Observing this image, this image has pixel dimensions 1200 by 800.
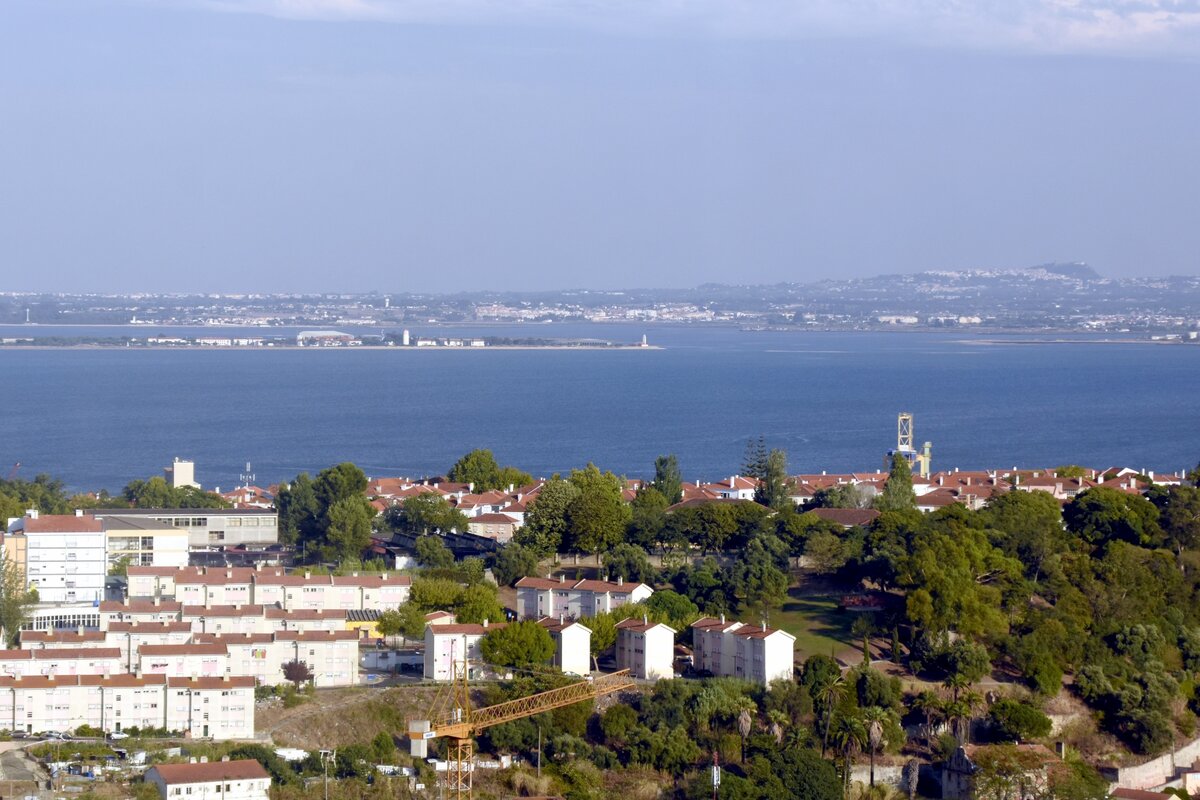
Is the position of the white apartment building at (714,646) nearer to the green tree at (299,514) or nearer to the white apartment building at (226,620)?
the white apartment building at (226,620)

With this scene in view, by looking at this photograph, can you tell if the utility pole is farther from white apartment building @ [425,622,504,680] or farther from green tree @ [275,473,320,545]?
green tree @ [275,473,320,545]

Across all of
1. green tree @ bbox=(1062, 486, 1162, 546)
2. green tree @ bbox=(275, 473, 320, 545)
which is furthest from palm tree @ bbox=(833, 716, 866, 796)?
green tree @ bbox=(275, 473, 320, 545)

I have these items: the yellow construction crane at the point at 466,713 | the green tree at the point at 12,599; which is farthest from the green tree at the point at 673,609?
the green tree at the point at 12,599

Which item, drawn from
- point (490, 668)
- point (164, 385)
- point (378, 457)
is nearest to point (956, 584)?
point (490, 668)

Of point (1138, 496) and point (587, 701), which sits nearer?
point (587, 701)

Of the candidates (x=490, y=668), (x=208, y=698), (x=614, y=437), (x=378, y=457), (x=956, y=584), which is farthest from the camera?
(x=614, y=437)

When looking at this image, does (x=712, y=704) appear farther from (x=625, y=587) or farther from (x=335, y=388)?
(x=335, y=388)
